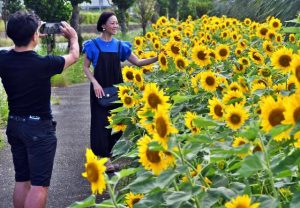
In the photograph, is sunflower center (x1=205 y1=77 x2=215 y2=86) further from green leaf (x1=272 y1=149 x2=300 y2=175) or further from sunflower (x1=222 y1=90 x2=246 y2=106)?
green leaf (x1=272 y1=149 x2=300 y2=175)

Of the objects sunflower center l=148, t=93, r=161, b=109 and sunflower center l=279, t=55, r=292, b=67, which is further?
sunflower center l=279, t=55, r=292, b=67

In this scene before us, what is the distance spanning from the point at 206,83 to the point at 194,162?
907 millimetres

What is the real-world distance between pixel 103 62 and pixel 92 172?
4.08 meters

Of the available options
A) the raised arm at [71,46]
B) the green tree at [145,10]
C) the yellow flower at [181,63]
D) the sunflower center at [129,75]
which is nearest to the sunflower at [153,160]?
the raised arm at [71,46]

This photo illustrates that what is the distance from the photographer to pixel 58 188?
5.83 m

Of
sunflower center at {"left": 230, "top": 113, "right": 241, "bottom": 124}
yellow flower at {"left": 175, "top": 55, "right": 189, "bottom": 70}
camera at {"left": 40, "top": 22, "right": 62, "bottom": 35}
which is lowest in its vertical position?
yellow flower at {"left": 175, "top": 55, "right": 189, "bottom": 70}

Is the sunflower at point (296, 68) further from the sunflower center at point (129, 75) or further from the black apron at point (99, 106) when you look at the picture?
the black apron at point (99, 106)

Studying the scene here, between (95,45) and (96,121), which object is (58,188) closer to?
(96,121)

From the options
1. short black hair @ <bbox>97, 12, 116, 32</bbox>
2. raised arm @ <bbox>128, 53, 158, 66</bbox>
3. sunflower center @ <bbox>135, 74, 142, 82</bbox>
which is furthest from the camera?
short black hair @ <bbox>97, 12, 116, 32</bbox>

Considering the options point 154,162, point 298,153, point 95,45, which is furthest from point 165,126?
point 95,45

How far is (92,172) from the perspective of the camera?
229 cm

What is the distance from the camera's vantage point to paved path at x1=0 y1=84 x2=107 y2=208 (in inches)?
220

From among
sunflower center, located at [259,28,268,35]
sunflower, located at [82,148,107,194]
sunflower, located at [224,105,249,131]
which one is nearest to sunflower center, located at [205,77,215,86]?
sunflower, located at [224,105,249,131]

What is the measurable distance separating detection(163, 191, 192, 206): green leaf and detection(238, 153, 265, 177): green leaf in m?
0.22
